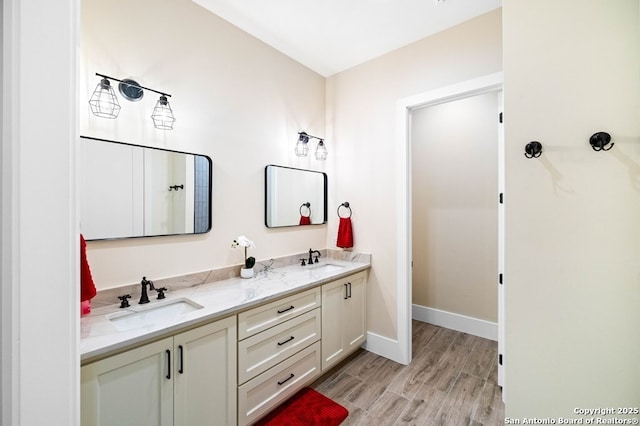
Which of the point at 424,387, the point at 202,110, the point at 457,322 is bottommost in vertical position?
the point at 424,387

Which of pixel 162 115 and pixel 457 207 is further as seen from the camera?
pixel 457 207

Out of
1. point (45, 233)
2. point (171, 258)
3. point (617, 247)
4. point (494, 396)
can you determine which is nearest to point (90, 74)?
point (171, 258)

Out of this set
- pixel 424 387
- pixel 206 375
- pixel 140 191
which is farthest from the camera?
pixel 424 387

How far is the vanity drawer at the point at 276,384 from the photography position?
5.29 feet

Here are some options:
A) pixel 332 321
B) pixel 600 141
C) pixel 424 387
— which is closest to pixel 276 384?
pixel 332 321

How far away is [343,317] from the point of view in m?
2.37

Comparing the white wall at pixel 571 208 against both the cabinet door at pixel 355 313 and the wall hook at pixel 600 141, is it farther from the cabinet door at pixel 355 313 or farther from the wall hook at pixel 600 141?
the cabinet door at pixel 355 313

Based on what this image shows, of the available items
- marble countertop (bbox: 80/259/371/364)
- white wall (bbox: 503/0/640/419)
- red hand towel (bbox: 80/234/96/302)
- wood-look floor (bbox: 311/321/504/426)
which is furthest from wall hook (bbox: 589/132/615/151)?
red hand towel (bbox: 80/234/96/302)

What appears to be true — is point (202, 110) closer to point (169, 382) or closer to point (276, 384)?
point (169, 382)

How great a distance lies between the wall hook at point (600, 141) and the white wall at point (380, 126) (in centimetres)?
131

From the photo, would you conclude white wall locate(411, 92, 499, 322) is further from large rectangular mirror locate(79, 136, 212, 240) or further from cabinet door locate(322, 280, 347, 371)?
large rectangular mirror locate(79, 136, 212, 240)

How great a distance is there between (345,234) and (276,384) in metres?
1.44

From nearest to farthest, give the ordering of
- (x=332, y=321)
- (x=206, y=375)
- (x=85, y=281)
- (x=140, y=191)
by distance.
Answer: (x=85, y=281) < (x=206, y=375) < (x=140, y=191) < (x=332, y=321)

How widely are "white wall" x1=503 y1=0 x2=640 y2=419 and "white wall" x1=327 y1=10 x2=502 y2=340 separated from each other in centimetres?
107
